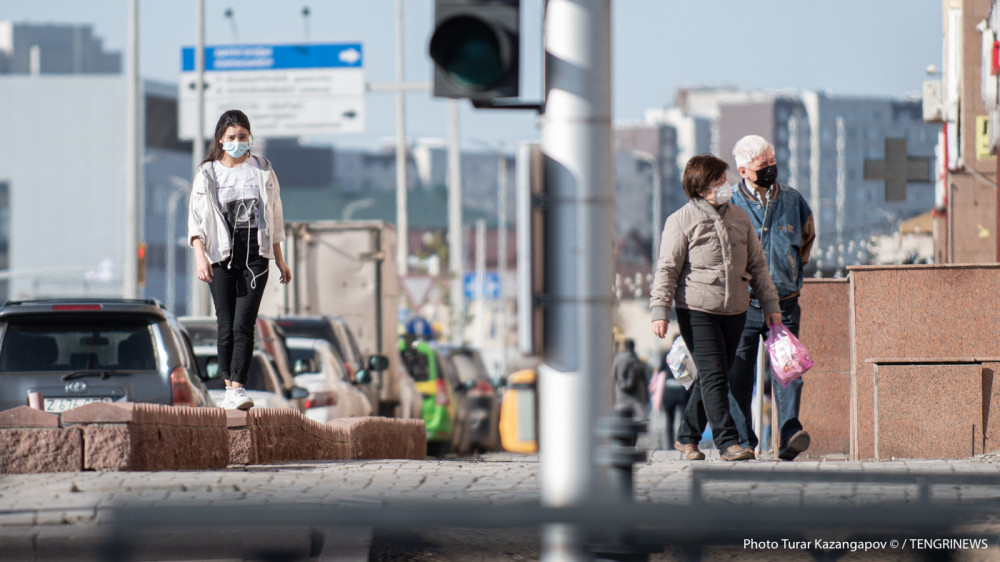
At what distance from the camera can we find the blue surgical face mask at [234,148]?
32.8ft

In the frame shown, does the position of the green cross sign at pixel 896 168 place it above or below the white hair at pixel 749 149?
above

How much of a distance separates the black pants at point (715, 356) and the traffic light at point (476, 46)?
411 centimetres

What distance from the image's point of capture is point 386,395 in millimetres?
22031

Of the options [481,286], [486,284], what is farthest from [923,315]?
[481,286]

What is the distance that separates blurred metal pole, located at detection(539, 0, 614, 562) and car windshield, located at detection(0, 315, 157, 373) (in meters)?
5.19

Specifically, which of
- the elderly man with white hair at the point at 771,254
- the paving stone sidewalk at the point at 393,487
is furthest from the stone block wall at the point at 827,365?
the elderly man with white hair at the point at 771,254

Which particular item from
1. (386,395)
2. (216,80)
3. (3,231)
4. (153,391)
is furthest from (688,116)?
(153,391)

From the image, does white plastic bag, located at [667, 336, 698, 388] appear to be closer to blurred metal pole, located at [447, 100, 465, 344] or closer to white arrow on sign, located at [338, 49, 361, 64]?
white arrow on sign, located at [338, 49, 361, 64]

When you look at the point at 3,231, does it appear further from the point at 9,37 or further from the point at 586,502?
the point at 586,502

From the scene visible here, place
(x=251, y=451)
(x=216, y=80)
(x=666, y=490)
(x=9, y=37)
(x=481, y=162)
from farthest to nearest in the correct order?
1. (x=481, y=162)
2. (x=9, y=37)
3. (x=216, y=80)
4. (x=251, y=451)
5. (x=666, y=490)

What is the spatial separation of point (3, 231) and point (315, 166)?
159 ft

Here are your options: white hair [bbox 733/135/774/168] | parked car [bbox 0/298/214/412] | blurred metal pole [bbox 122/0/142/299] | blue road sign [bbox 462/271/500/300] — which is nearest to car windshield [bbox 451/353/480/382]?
blurred metal pole [bbox 122/0/142/299]

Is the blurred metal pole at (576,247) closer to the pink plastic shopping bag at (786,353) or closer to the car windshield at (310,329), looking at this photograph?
the pink plastic shopping bag at (786,353)

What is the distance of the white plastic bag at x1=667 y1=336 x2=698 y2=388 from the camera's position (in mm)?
9891
